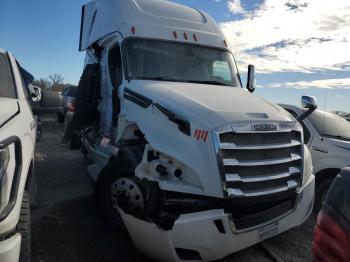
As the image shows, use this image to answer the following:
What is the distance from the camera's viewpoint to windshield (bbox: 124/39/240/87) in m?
6.23

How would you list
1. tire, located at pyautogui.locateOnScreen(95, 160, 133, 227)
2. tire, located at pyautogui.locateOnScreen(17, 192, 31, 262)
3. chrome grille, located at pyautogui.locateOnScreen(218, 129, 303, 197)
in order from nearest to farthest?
tire, located at pyautogui.locateOnScreen(17, 192, 31, 262) → chrome grille, located at pyautogui.locateOnScreen(218, 129, 303, 197) → tire, located at pyautogui.locateOnScreen(95, 160, 133, 227)

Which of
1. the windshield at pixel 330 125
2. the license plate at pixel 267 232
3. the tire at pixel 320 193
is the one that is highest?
the windshield at pixel 330 125

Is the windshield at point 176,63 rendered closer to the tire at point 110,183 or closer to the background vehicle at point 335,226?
the tire at point 110,183

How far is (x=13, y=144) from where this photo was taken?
3.10 metres

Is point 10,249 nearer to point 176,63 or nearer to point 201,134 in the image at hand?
point 201,134

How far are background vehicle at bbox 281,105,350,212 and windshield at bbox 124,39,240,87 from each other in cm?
157

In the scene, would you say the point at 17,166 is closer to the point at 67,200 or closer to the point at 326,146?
the point at 67,200

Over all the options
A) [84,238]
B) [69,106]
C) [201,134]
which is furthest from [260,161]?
[69,106]

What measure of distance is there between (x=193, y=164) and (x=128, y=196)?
897 mm

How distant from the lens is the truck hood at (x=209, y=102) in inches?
181

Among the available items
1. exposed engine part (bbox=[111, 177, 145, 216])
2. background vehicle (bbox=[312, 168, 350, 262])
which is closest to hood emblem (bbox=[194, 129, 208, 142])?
exposed engine part (bbox=[111, 177, 145, 216])

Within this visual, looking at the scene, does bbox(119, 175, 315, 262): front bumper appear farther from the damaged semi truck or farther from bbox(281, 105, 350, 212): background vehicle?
bbox(281, 105, 350, 212): background vehicle

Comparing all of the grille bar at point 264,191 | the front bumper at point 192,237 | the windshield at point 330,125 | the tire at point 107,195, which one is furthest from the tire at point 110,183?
the windshield at point 330,125

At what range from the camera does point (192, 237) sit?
4129 millimetres
